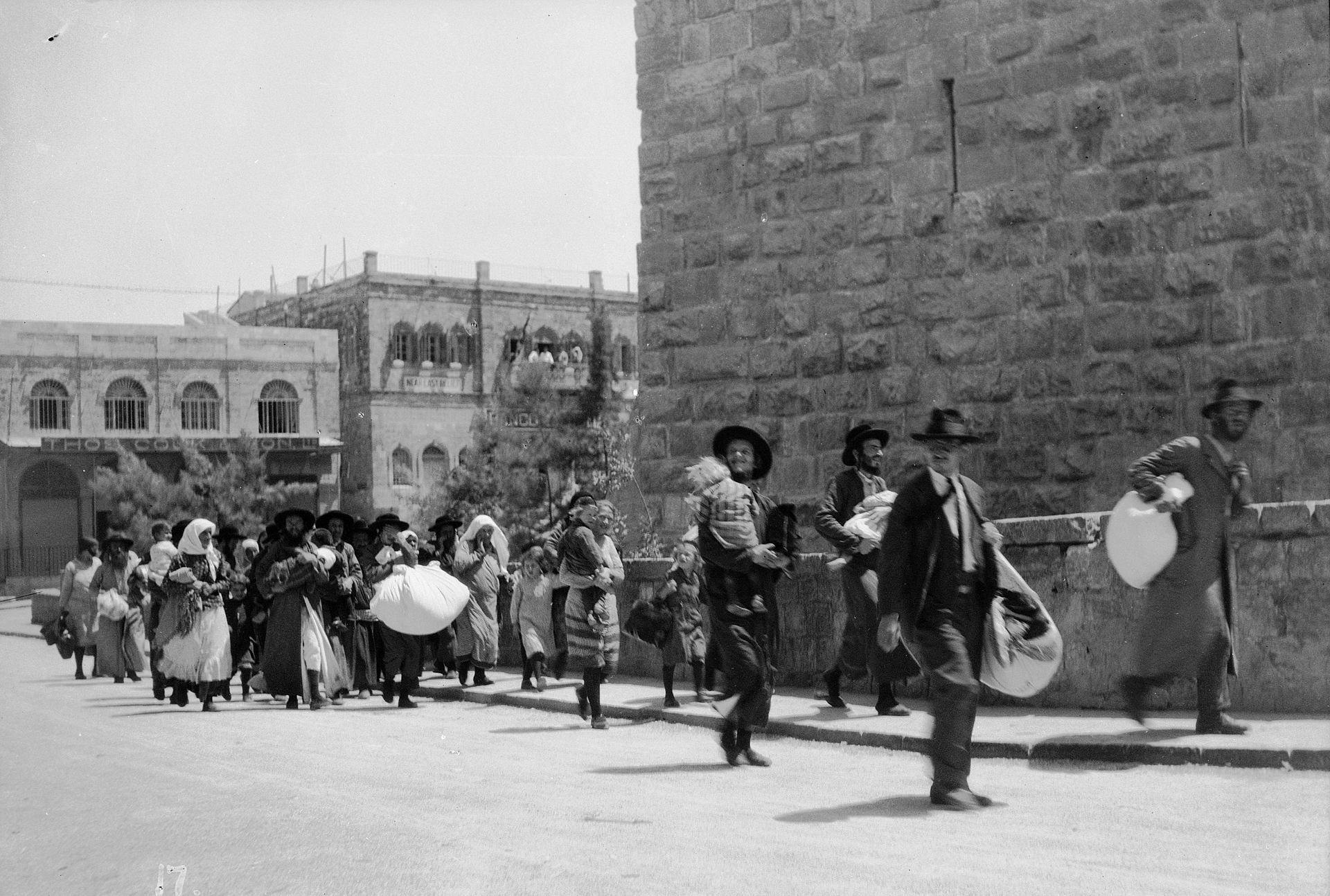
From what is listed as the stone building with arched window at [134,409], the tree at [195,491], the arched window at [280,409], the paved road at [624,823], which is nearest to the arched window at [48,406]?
the stone building with arched window at [134,409]

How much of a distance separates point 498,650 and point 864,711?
6034 millimetres

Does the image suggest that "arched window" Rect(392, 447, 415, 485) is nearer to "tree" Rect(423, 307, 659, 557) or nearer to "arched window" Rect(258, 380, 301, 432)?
"arched window" Rect(258, 380, 301, 432)

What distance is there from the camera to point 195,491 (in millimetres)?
53406

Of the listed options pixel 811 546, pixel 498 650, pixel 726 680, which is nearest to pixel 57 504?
pixel 498 650

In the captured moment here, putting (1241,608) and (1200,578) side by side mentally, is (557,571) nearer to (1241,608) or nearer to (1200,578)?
(1241,608)

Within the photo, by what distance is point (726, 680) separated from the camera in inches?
320

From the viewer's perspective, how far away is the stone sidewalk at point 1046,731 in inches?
287

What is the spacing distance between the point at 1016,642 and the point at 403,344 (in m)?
58.7

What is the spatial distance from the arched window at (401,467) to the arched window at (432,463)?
23.7 inches

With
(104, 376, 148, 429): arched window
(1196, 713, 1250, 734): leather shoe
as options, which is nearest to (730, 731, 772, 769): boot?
(1196, 713, 1250, 734): leather shoe

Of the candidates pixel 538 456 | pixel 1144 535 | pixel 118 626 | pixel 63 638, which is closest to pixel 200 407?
pixel 538 456

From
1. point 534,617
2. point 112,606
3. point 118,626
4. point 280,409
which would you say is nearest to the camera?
point 534,617

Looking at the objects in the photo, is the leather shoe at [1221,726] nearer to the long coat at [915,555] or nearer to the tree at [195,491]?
the long coat at [915,555]

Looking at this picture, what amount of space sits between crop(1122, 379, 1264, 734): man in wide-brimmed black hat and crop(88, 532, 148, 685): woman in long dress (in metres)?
12.5
